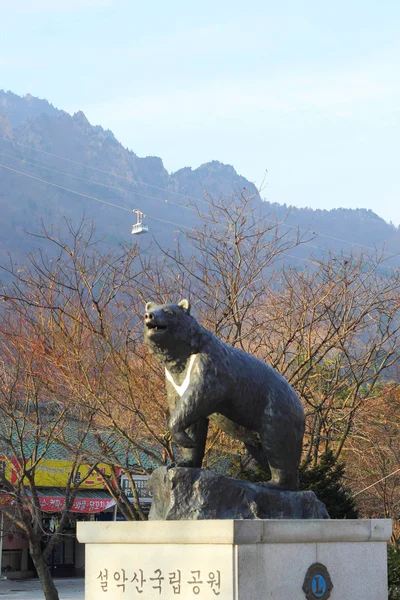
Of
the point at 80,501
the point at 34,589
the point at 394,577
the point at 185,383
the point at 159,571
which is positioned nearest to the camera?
the point at 159,571

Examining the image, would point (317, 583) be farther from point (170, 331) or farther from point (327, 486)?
point (327, 486)

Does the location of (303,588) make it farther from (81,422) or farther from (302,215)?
(302,215)

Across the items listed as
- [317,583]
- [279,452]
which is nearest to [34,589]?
[279,452]

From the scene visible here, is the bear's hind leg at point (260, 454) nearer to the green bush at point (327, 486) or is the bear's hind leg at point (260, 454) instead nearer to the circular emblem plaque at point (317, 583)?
the circular emblem plaque at point (317, 583)

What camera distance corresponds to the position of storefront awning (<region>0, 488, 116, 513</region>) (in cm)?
2486

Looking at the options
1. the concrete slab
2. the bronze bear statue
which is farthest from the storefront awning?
the bronze bear statue

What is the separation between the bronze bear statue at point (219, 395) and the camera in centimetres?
588

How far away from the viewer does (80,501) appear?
26.5 meters

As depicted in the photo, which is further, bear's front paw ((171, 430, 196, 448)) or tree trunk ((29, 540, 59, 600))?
tree trunk ((29, 540, 59, 600))

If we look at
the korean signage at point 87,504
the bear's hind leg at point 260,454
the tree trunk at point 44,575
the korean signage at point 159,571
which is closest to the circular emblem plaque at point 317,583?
the korean signage at point 159,571

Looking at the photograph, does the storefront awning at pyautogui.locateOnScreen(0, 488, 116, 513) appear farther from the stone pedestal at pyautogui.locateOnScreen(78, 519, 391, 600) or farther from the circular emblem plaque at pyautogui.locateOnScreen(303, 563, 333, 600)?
the circular emblem plaque at pyautogui.locateOnScreen(303, 563, 333, 600)

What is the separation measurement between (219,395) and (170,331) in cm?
55

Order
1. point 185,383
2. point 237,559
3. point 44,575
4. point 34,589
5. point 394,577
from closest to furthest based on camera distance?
point 237,559, point 185,383, point 394,577, point 44,575, point 34,589

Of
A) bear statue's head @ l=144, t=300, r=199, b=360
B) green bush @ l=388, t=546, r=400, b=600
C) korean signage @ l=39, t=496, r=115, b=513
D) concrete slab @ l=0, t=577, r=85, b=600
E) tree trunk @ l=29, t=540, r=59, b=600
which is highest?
bear statue's head @ l=144, t=300, r=199, b=360
